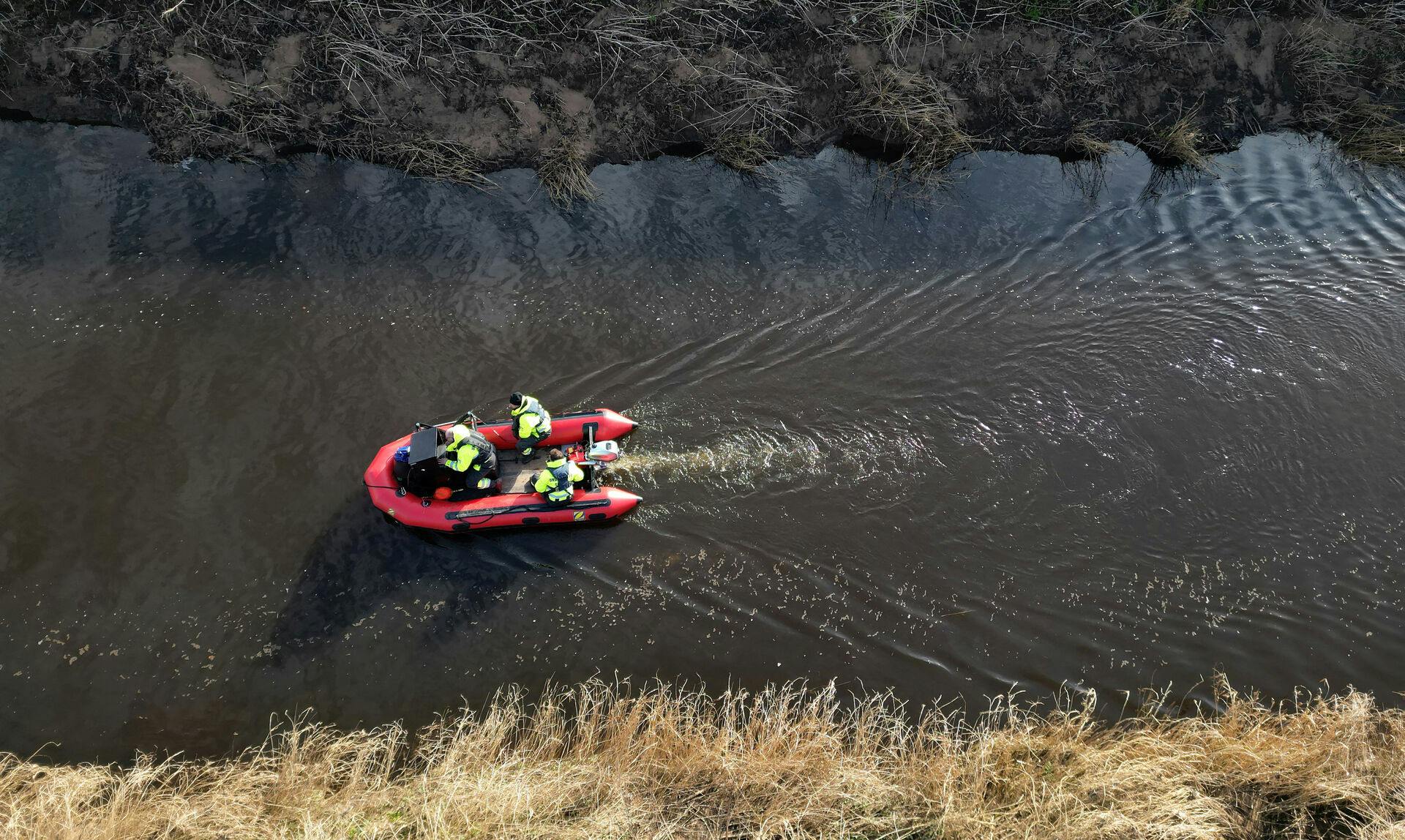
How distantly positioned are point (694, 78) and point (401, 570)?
735cm

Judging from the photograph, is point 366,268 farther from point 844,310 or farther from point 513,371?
point 844,310

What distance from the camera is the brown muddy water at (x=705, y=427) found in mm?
7152

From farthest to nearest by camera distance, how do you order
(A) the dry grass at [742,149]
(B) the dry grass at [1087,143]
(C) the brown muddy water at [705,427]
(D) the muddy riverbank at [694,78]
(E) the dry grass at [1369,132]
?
1. (E) the dry grass at [1369,132]
2. (B) the dry grass at [1087,143]
3. (A) the dry grass at [742,149]
4. (D) the muddy riverbank at [694,78]
5. (C) the brown muddy water at [705,427]

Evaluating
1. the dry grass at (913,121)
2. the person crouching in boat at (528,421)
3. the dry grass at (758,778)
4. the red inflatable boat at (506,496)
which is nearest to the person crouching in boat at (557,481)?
the red inflatable boat at (506,496)

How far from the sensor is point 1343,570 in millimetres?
7672

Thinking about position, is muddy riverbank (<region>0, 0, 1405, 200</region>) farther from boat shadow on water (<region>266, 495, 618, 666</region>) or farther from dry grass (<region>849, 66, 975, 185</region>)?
boat shadow on water (<region>266, 495, 618, 666</region>)

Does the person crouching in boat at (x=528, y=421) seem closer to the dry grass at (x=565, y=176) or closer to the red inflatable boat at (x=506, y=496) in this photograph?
the red inflatable boat at (x=506, y=496)

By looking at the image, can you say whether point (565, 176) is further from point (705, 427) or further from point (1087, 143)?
point (1087, 143)

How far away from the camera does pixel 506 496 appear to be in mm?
7543

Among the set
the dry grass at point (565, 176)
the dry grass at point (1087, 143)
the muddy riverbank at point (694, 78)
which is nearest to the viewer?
the muddy riverbank at point (694, 78)

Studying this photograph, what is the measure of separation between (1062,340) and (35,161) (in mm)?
13078

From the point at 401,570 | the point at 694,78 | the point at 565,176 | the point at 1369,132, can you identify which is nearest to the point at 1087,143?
the point at 1369,132

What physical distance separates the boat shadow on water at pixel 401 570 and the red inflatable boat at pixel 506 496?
0.58 ft

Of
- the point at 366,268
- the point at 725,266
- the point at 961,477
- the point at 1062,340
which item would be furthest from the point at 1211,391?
the point at 366,268
